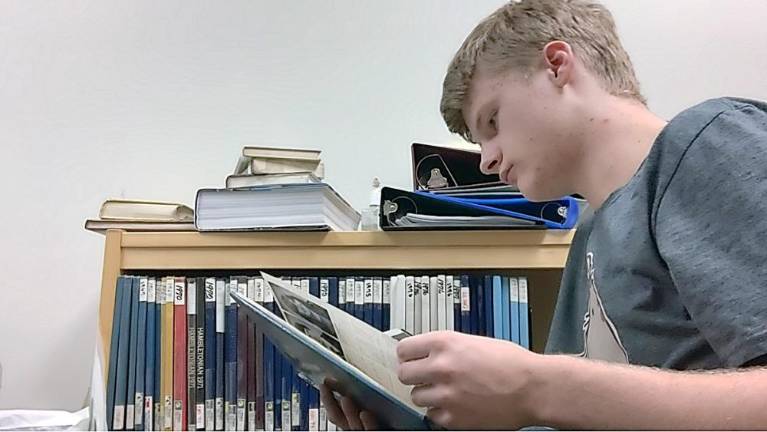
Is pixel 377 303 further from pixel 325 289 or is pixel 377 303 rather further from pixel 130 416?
pixel 130 416

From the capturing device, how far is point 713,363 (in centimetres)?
56

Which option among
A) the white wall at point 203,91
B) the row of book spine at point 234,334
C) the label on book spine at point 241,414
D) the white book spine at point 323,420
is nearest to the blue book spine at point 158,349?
the row of book spine at point 234,334

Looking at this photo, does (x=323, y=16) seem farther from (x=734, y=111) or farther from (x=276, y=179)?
(x=734, y=111)

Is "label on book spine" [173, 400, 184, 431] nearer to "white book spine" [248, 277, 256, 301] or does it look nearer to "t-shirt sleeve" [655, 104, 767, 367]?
"white book spine" [248, 277, 256, 301]

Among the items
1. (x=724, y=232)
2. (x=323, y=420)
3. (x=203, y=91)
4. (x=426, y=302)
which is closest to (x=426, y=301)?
(x=426, y=302)

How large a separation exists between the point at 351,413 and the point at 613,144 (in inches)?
14.9

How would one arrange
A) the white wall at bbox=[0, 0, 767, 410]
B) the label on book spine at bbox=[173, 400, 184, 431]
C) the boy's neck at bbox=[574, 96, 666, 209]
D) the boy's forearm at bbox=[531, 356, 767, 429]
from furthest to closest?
the white wall at bbox=[0, 0, 767, 410] < the label on book spine at bbox=[173, 400, 184, 431] < the boy's neck at bbox=[574, 96, 666, 209] < the boy's forearm at bbox=[531, 356, 767, 429]

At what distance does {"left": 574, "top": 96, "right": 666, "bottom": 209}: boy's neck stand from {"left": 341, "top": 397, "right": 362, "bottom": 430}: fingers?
33 cm

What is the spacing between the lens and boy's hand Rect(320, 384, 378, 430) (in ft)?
A: 2.12

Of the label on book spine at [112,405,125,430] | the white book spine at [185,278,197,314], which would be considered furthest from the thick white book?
the label on book spine at [112,405,125,430]

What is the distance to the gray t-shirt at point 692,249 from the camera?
494 mm

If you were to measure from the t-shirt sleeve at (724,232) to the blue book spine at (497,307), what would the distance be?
43 centimetres

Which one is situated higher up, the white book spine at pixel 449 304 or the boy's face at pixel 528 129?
the boy's face at pixel 528 129

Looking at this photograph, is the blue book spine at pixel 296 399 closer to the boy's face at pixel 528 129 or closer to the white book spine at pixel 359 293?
the white book spine at pixel 359 293
